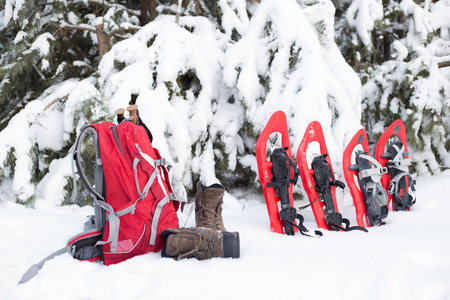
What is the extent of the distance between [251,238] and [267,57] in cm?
195

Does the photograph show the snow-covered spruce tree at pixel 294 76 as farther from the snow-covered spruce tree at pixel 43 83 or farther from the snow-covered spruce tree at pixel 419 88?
the snow-covered spruce tree at pixel 43 83

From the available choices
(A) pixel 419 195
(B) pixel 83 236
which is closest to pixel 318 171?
(A) pixel 419 195

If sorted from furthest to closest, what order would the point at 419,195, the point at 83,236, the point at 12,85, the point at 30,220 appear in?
the point at 12,85 → the point at 419,195 → the point at 30,220 → the point at 83,236

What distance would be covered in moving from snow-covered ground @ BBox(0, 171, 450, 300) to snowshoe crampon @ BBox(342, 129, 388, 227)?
37 centimetres

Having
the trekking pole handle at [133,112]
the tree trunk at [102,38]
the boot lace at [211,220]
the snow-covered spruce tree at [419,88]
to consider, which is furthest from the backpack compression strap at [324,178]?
the tree trunk at [102,38]

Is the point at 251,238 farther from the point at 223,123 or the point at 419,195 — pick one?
the point at 419,195

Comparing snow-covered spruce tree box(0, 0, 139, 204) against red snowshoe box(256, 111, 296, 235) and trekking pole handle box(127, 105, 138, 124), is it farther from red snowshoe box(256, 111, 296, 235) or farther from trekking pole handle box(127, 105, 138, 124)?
red snowshoe box(256, 111, 296, 235)

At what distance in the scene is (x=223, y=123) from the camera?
321 centimetres

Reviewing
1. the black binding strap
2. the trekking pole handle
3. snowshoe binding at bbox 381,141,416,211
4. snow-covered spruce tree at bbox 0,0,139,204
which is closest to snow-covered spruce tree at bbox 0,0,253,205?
snow-covered spruce tree at bbox 0,0,139,204

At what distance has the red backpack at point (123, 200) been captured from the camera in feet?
5.14

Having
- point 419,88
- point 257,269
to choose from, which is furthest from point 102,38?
point 419,88

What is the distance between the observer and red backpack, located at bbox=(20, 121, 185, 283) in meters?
1.57

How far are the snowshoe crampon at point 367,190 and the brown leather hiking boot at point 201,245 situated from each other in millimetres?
1383

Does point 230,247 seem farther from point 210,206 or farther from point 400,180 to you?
point 400,180
